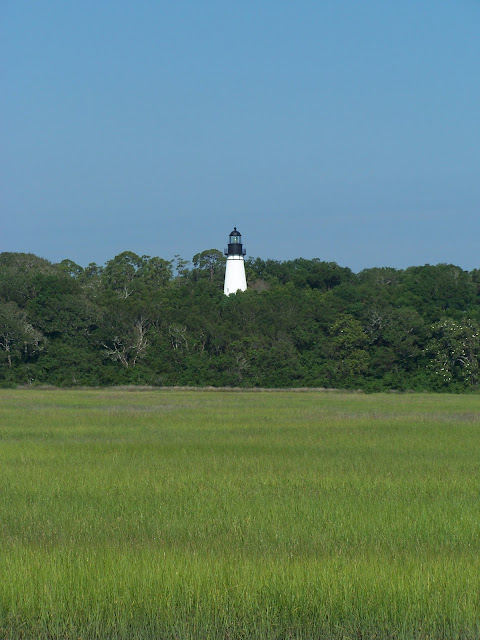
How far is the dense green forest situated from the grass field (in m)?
31.9

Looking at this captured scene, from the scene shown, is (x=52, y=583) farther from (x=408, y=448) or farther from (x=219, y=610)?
(x=408, y=448)

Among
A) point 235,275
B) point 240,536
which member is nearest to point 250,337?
point 235,275

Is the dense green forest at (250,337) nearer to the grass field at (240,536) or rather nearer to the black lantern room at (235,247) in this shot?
the black lantern room at (235,247)

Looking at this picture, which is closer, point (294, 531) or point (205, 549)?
point (205, 549)

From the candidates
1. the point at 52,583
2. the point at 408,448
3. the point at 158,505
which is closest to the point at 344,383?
the point at 408,448

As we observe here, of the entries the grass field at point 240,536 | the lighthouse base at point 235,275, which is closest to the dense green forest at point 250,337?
the lighthouse base at point 235,275

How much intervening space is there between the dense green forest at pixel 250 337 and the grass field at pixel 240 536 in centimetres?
3186

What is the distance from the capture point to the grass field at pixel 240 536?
8219 millimetres

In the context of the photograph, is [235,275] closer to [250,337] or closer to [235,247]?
[235,247]

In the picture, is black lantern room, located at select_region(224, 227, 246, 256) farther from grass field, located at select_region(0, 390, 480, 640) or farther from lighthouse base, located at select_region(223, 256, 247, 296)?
grass field, located at select_region(0, 390, 480, 640)

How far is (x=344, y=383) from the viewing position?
57969 millimetres

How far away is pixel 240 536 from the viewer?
38.6 ft

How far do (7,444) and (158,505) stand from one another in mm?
10571

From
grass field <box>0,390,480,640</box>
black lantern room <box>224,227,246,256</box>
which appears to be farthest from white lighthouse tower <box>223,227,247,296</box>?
grass field <box>0,390,480,640</box>
